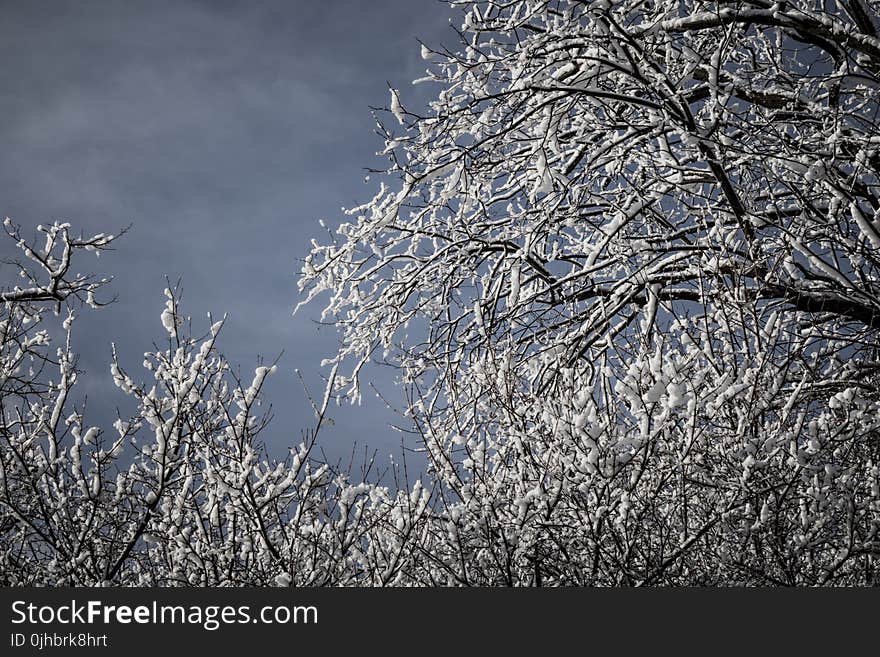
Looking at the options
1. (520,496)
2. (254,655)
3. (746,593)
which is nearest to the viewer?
(254,655)

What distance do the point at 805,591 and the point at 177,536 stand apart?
3.12 metres

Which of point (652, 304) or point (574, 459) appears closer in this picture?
point (574, 459)

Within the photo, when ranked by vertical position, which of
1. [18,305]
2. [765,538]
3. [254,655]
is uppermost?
[18,305]

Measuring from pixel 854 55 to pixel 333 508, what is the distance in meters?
6.01

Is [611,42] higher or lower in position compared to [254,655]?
higher

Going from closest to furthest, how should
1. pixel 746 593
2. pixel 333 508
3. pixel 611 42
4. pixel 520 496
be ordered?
pixel 746 593, pixel 520 496, pixel 333 508, pixel 611 42

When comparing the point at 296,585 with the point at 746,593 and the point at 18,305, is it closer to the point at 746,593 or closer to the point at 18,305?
the point at 746,593

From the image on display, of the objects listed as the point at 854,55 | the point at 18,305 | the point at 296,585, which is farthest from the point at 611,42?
the point at 18,305

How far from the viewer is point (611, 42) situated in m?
5.03

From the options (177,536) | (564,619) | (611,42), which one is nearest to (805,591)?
(564,619)

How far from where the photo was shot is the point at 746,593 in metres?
3.32

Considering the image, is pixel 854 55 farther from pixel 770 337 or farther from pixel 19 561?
pixel 19 561

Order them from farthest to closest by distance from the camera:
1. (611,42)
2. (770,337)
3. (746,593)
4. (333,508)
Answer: (611,42) < (770,337) < (333,508) < (746,593)

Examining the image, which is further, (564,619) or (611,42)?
(611,42)
